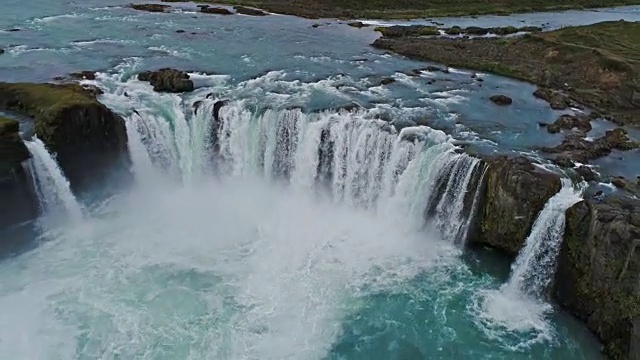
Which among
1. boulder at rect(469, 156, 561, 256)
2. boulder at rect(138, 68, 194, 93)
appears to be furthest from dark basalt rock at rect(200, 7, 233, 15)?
boulder at rect(469, 156, 561, 256)

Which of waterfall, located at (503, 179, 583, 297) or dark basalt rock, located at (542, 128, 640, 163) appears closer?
waterfall, located at (503, 179, 583, 297)

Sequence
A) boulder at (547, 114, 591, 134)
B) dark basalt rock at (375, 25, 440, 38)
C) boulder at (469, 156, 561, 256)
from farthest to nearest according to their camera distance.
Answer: dark basalt rock at (375, 25, 440, 38) < boulder at (547, 114, 591, 134) < boulder at (469, 156, 561, 256)

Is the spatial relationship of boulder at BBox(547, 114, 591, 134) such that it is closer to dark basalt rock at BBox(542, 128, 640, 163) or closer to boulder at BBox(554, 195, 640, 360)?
dark basalt rock at BBox(542, 128, 640, 163)

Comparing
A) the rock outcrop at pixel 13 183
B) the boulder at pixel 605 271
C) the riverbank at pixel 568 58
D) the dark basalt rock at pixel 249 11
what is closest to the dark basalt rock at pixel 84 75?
the rock outcrop at pixel 13 183

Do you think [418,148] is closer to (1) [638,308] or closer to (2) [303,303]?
(2) [303,303]

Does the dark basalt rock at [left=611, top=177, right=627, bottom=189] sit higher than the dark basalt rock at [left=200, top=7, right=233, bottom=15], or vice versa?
the dark basalt rock at [left=200, top=7, right=233, bottom=15]

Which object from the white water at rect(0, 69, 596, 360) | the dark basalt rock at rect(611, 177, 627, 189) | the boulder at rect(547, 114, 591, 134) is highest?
the boulder at rect(547, 114, 591, 134)

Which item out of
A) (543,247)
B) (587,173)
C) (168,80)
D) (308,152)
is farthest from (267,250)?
(587,173)

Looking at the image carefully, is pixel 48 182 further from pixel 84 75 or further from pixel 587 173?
pixel 587 173
